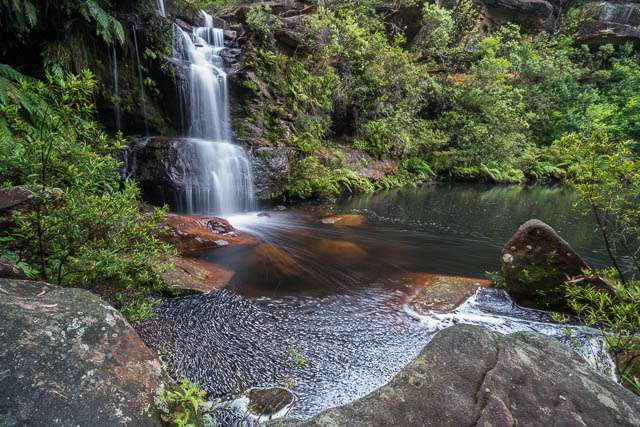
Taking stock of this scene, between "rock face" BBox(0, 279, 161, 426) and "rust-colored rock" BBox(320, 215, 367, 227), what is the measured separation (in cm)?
691

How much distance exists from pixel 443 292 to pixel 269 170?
293 inches

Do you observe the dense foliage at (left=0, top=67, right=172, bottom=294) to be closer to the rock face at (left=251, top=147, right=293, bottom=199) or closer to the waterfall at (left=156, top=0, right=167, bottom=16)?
the rock face at (left=251, top=147, right=293, bottom=199)

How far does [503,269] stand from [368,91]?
13.3 meters

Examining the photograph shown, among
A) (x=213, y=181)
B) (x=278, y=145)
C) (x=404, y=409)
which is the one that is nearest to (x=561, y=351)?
(x=404, y=409)

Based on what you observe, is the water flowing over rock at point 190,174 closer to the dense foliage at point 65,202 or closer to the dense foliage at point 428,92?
the dense foliage at point 428,92

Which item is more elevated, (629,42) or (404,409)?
(629,42)

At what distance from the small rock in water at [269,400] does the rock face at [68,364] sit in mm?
1127

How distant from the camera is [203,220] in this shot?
6.52 meters

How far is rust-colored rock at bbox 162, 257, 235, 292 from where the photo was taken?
12.6ft

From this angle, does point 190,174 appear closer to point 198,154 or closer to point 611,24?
point 198,154

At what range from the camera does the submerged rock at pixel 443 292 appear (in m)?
3.81

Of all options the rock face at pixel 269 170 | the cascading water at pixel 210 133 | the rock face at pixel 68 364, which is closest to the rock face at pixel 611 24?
the rock face at pixel 269 170

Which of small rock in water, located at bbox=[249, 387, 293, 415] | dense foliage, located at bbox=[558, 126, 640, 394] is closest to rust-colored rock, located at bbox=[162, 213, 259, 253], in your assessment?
small rock in water, located at bbox=[249, 387, 293, 415]

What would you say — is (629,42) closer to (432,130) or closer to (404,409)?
(432,130)
